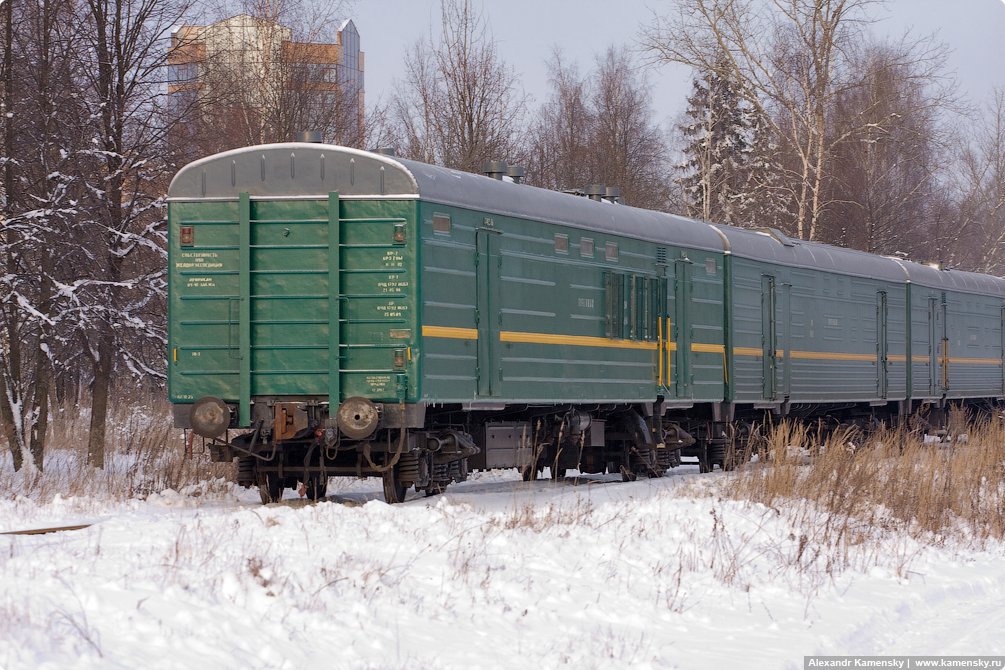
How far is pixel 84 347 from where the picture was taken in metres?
15.7

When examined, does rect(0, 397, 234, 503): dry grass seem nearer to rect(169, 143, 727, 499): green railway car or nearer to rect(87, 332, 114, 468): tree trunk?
rect(87, 332, 114, 468): tree trunk

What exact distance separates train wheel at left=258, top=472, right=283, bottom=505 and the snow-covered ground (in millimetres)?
752

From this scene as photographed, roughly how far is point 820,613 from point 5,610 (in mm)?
5050

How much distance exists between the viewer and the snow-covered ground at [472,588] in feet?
19.3

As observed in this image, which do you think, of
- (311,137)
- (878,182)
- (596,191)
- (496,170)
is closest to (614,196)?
(596,191)

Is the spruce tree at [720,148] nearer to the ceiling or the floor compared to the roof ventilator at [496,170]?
nearer to the ceiling

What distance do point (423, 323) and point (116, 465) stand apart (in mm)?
6692

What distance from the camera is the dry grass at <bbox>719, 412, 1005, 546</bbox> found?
35.4ft

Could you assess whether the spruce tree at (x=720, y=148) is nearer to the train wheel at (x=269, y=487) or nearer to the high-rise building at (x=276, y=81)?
the high-rise building at (x=276, y=81)

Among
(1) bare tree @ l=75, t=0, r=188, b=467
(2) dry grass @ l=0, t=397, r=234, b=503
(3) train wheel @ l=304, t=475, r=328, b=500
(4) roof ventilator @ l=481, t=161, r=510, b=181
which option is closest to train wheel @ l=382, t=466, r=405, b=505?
(3) train wheel @ l=304, t=475, r=328, b=500

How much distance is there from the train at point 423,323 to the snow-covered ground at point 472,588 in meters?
1.11

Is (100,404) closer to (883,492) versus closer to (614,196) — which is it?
(614,196)

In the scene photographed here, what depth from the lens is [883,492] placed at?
38.4ft

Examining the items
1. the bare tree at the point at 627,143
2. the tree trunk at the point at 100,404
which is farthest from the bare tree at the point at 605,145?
the tree trunk at the point at 100,404
